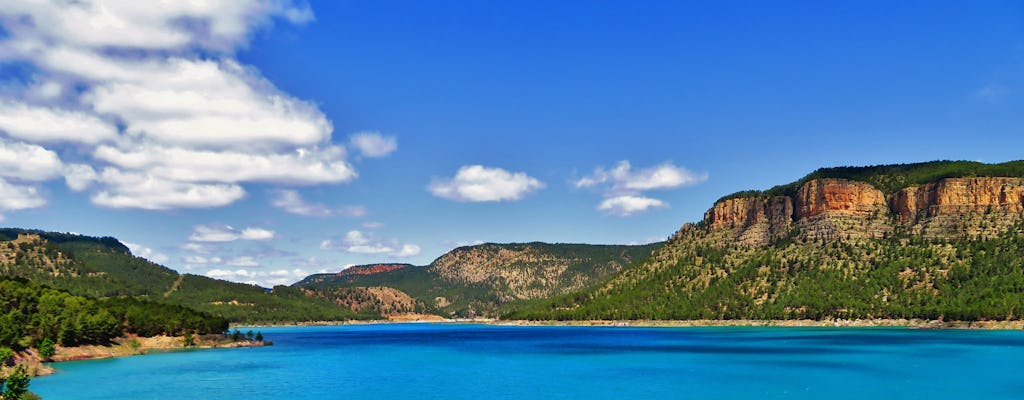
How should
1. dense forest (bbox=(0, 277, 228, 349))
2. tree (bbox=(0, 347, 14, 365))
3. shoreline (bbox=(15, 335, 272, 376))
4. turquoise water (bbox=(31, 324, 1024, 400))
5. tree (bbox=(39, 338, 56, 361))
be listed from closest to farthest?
turquoise water (bbox=(31, 324, 1024, 400))
tree (bbox=(0, 347, 14, 365))
shoreline (bbox=(15, 335, 272, 376))
tree (bbox=(39, 338, 56, 361))
dense forest (bbox=(0, 277, 228, 349))

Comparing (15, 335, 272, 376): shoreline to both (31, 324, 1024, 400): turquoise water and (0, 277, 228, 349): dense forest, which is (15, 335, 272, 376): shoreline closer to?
(0, 277, 228, 349): dense forest

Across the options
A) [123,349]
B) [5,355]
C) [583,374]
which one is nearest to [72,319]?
[123,349]

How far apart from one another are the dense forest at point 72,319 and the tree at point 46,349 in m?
1.43

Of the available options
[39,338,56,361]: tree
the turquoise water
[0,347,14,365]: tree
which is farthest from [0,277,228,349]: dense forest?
[0,347,14,365]: tree

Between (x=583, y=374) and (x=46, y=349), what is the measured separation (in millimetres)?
77261

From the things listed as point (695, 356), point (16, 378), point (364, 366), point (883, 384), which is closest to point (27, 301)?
point (364, 366)

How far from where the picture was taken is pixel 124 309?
15100 cm

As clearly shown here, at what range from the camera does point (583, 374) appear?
104500 millimetres

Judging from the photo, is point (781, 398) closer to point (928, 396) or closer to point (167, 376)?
point (928, 396)

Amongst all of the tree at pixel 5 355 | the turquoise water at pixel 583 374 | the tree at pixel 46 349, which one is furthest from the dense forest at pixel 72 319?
the tree at pixel 5 355

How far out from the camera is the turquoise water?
273ft

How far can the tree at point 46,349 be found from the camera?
114 meters

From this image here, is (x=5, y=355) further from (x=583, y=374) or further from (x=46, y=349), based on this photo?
(x=583, y=374)

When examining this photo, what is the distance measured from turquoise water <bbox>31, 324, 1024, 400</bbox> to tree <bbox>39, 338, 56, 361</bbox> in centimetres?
290
